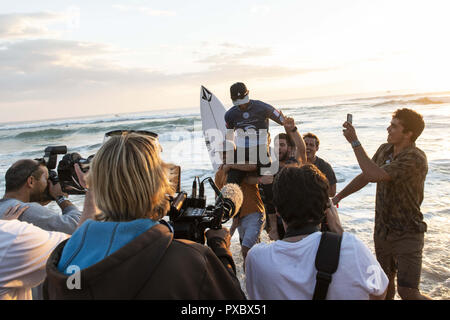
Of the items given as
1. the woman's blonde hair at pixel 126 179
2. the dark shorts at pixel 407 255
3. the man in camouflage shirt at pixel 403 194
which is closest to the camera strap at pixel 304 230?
the woman's blonde hair at pixel 126 179

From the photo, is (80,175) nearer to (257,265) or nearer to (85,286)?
(85,286)

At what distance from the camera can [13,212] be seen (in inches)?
88.1

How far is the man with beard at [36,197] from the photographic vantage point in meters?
2.33

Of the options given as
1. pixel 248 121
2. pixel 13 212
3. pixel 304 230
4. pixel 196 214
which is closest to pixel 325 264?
pixel 304 230

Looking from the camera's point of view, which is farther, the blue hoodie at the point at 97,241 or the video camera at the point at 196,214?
the video camera at the point at 196,214

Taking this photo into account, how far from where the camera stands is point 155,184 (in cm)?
134

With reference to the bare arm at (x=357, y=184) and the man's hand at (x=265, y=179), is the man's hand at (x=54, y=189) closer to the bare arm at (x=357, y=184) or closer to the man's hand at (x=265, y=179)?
the man's hand at (x=265, y=179)

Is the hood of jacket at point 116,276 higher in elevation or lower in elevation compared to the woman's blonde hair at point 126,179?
lower

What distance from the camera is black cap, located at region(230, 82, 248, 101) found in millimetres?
4676

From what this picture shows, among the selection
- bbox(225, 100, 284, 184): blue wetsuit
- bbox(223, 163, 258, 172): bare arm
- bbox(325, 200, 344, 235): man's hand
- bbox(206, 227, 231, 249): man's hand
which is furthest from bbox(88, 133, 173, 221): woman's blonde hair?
bbox(225, 100, 284, 184): blue wetsuit

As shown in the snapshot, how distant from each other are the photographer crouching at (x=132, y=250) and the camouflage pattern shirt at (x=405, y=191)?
1.85 metres

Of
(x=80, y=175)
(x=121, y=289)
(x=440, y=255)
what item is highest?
(x=80, y=175)
